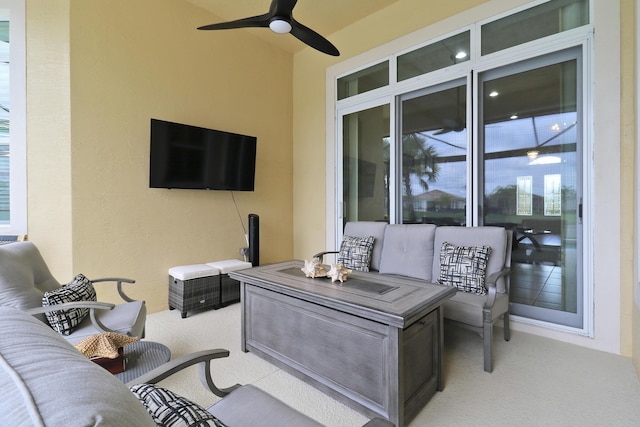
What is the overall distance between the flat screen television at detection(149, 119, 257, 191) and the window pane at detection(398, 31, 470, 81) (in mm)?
2186

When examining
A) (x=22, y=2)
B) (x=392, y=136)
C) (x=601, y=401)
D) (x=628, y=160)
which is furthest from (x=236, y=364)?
(x=22, y=2)

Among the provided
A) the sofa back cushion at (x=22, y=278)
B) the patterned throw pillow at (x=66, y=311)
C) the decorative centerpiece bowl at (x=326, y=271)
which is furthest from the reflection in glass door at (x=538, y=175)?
the sofa back cushion at (x=22, y=278)

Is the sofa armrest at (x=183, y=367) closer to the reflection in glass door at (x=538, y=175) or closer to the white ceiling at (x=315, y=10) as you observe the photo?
the reflection in glass door at (x=538, y=175)

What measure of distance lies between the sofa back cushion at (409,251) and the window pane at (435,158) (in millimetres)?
555

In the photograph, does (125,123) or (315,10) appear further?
(315,10)

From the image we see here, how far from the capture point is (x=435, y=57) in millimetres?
3482

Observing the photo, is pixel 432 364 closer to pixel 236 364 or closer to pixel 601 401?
pixel 601 401

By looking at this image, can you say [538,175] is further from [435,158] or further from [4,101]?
[4,101]

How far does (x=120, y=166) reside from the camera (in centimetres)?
323

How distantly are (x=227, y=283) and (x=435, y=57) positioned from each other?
3606mm

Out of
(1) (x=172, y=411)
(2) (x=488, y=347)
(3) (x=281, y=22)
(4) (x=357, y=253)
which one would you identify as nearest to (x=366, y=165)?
(4) (x=357, y=253)

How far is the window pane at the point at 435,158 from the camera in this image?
3.34m

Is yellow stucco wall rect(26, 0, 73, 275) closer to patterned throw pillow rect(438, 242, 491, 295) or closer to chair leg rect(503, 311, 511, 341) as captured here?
patterned throw pillow rect(438, 242, 491, 295)

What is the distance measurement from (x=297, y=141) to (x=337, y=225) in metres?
1.59
